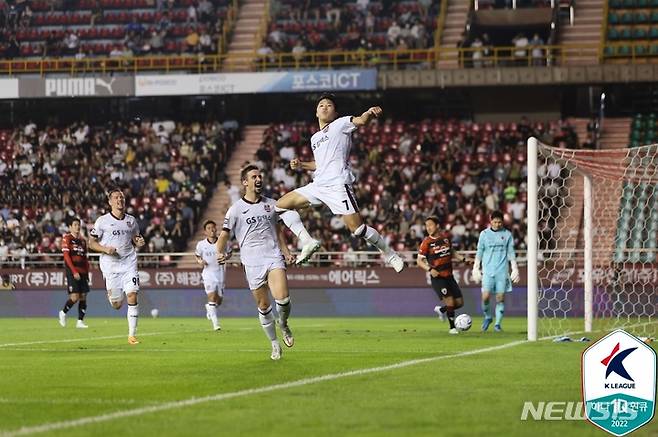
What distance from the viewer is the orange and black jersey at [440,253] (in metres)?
21.5

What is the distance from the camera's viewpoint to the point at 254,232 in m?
14.5

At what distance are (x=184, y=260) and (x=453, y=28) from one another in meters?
14.3

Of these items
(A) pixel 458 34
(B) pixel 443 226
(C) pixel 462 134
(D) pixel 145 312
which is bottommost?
(D) pixel 145 312

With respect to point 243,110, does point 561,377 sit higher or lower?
lower

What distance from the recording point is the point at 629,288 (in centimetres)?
2802

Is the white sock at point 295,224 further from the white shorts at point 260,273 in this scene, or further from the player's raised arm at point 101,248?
the player's raised arm at point 101,248

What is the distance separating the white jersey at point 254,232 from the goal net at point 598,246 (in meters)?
4.38

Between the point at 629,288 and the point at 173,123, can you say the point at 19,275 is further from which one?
→ the point at 629,288

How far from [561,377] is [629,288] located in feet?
56.2

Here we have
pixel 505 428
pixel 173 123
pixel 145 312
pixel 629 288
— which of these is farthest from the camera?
pixel 173 123

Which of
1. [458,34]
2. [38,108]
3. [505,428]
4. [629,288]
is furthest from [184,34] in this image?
[505,428]

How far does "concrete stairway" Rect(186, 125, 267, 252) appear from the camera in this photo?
128 feet

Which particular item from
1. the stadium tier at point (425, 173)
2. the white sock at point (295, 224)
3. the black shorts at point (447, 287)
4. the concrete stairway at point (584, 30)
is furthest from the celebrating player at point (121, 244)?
the concrete stairway at point (584, 30)

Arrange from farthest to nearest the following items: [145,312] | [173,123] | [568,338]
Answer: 1. [173,123]
2. [145,312]
3. [568,338]
